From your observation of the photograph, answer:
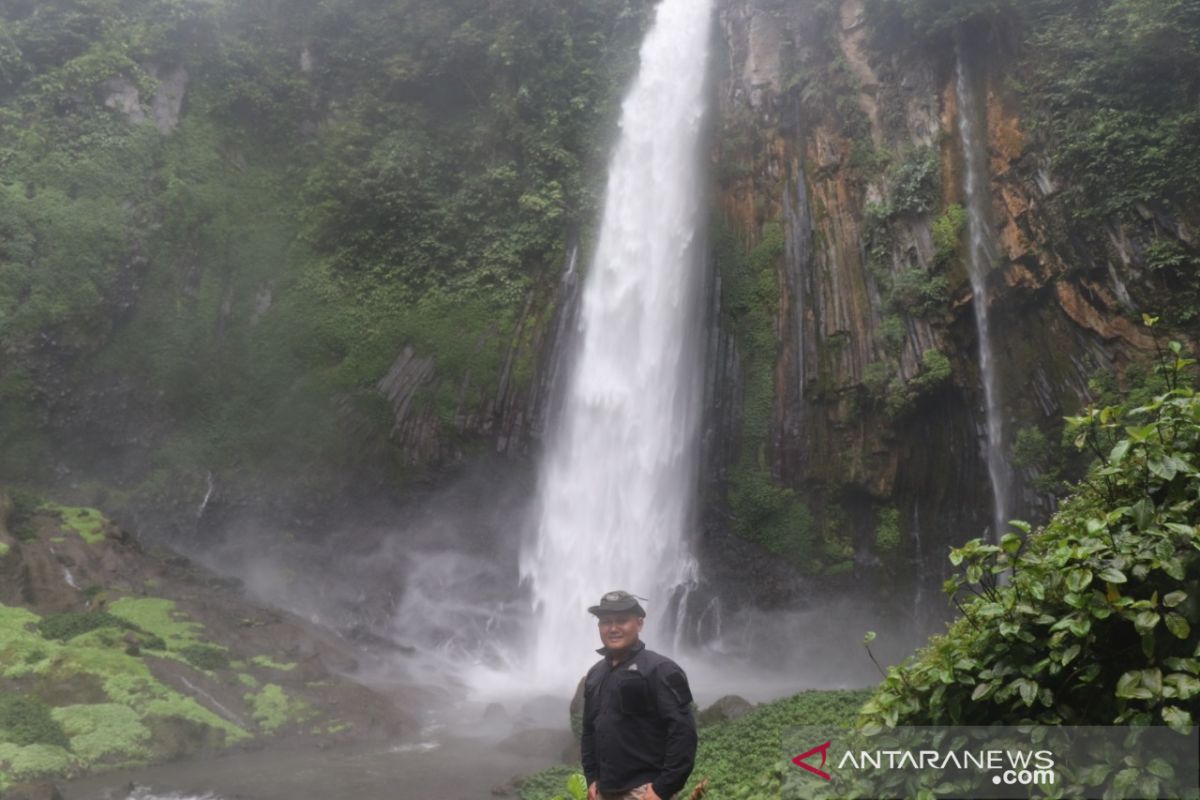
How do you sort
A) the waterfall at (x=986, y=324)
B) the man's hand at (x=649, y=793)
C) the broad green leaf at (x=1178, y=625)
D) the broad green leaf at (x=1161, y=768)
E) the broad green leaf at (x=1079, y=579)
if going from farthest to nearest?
the waterfall at (x=986, y=324) → the man's hand at (x=649, y=793) → the broad green leaf at (x=1079, y=579) → the broad green leaf at (x=1178, y=625) → the broad green leaf at (x=1161, y=768)

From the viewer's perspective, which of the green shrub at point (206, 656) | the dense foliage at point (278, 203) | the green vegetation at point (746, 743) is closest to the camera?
the green vegetation at point (746, 743)

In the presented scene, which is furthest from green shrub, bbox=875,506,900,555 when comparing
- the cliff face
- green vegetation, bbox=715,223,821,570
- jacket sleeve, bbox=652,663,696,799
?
jacket sleeve, bbox=652,663,696,799

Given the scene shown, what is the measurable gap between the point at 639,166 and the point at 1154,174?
11.2 meters

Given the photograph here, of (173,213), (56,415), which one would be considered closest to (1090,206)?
(173,213)

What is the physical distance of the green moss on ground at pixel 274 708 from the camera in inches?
470

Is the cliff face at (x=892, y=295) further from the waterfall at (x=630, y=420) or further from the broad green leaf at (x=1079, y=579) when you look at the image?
the broad green leaf at (x=1079, y=579)

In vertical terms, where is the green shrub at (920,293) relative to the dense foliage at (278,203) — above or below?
below

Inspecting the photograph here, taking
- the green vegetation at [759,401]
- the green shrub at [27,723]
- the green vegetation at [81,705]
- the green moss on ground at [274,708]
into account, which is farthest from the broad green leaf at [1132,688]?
the green vegetation at [759,401]

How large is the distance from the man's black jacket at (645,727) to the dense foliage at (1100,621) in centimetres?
81

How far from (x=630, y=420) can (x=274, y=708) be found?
9.35m

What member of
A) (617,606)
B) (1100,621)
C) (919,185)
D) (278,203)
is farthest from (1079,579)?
(278,203)

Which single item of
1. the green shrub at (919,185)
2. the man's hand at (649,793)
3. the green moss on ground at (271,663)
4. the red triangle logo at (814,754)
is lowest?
the man's hand at (649,793)

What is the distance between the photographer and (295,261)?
2139cm

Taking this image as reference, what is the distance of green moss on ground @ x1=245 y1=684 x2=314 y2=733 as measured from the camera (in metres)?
11.9
